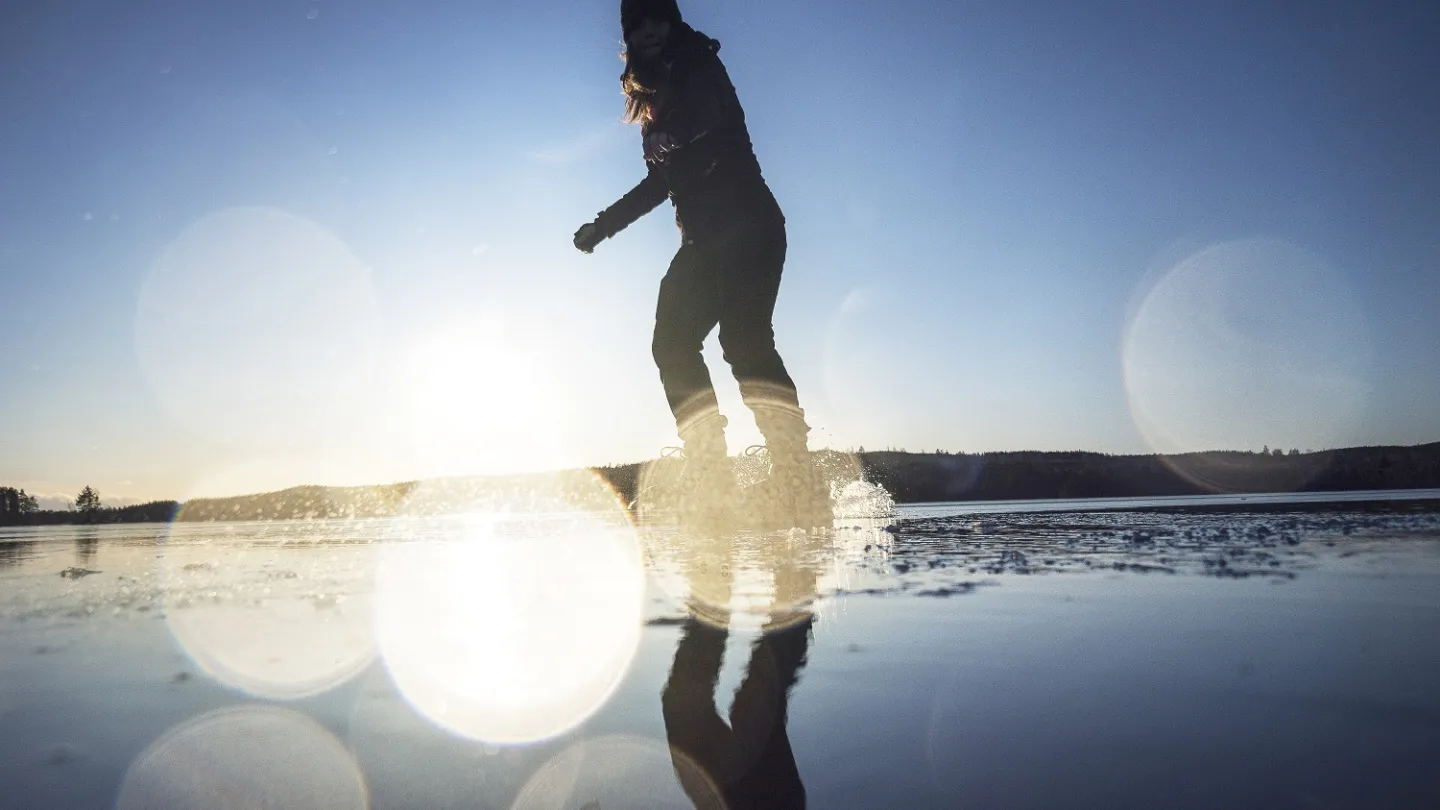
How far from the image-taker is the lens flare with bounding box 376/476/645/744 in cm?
125

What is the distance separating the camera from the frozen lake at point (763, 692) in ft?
2.82

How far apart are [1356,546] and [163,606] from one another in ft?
15.3

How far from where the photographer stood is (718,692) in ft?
4.30

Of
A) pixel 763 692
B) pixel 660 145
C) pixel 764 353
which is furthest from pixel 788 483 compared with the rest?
pixel 763 692

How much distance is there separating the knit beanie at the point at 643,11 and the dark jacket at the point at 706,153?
0.10 metres

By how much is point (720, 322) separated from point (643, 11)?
173 cm

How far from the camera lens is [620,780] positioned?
2.97 ft

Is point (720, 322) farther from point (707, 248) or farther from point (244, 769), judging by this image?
point (244, 769)

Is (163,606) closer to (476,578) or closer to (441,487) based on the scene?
(476,578)

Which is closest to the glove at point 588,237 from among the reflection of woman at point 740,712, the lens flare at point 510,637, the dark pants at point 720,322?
the dark pants at point 720,322

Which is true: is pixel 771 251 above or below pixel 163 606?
above

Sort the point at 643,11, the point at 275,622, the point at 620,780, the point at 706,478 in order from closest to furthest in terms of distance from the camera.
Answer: the point at 620,780
the point at 275,622
the point at 643,11
the point at 706,478

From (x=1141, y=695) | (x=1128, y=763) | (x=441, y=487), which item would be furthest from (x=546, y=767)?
(x=441, y=487)

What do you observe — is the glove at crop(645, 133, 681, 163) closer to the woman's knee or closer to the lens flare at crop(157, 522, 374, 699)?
the woman's knee
